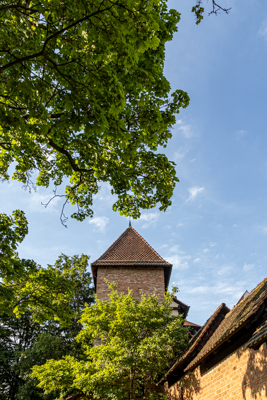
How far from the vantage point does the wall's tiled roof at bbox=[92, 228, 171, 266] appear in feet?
60.0

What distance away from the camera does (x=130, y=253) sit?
1930 cm

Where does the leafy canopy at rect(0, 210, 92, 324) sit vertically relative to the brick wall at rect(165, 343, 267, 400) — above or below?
above

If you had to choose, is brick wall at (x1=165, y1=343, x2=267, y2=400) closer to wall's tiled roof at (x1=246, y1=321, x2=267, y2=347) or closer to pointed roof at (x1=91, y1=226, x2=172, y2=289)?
wall's tiled roof at (x1=246, y1=321, x2=267, y2=347)

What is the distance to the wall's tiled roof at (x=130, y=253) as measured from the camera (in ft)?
60.0

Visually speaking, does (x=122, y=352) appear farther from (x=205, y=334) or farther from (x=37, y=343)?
(x=37, y=343)

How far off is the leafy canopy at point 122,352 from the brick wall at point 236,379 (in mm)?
2217

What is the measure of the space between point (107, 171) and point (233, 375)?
5171mm

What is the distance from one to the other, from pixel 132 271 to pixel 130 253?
4.74 ft

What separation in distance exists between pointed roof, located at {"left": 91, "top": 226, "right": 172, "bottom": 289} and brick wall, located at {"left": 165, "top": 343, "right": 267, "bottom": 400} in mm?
9346

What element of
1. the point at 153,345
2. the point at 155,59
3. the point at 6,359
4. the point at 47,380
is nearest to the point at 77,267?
the point at 6,359

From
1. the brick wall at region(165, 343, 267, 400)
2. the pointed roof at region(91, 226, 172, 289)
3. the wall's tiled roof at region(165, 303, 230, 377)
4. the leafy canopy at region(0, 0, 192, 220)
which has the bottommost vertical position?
the brick wall at region(165, 343, 267, 400)

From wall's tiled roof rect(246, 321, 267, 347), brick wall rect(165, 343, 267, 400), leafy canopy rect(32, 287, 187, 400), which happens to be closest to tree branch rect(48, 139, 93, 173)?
wall's tiled roof rect(246, 321, 267, 347)

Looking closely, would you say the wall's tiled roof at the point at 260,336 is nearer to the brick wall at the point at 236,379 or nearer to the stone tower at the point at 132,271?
the brick wall at the point at 236,379

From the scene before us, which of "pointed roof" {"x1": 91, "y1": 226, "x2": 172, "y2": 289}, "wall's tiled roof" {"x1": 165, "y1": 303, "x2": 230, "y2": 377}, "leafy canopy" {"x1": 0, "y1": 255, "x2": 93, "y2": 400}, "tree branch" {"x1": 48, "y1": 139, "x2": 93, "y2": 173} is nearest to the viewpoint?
"tree branch" {"x1": 48, "y1": 139, "x2": 93, "y2": 173}
